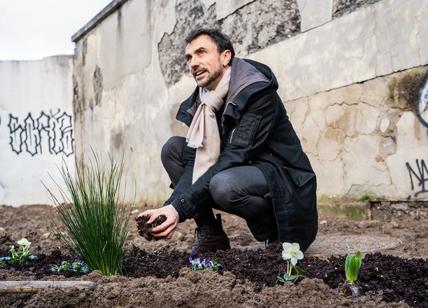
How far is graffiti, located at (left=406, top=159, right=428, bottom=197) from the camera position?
396cm

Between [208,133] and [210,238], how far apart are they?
1.79ft

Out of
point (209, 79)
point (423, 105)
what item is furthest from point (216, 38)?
point (423, 105)

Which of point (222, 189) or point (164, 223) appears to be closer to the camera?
point (164, 223)

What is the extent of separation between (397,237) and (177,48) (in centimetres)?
391

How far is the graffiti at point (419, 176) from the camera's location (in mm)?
3963

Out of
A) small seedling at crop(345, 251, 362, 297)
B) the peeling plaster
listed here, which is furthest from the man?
the peeling plaster

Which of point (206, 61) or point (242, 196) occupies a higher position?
point (206, 61)

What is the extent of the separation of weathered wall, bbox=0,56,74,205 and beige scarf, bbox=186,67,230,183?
7.61m

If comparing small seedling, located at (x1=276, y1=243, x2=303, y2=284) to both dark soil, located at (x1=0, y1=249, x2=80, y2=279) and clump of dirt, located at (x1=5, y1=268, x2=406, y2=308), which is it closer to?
clump of dirt, located at (x1=5, y1=268, x2=406, y2=308)

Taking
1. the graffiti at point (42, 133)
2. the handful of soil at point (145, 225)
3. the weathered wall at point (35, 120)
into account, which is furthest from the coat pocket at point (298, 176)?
the graffiti at point (42, 133)

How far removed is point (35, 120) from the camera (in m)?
10.6

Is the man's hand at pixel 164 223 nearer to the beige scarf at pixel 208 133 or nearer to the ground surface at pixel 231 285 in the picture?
the ground surface at pixel 231 285

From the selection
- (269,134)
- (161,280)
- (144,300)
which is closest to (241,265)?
(161,280)

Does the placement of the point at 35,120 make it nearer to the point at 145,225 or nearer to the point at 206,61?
the point at 206,61
